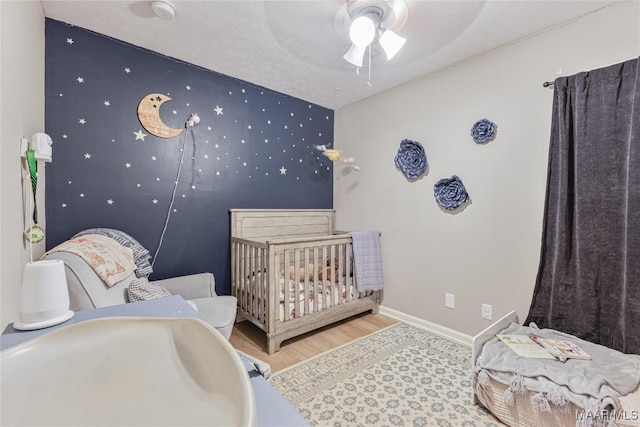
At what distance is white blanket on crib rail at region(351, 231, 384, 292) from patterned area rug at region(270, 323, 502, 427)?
0.55 meters

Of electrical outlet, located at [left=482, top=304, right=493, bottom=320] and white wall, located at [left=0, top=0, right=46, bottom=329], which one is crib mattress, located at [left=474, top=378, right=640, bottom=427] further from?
white wall, located at [left=0, top=0, right=46, bottom=329]

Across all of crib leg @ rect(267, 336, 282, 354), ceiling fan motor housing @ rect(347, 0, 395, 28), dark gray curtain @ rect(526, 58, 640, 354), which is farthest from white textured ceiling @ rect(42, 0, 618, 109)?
crib leg @ rect(267, 336, 282, 354)

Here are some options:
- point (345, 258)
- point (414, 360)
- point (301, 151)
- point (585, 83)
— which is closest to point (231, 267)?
point (345, 258)

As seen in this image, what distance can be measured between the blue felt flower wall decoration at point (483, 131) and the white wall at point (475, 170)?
0.06m

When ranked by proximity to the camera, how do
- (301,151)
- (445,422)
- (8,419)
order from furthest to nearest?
(301,151), (445,422), (8,419)

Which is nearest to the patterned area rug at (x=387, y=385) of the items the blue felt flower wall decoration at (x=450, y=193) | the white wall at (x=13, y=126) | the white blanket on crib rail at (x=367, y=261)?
the white blanket on crib rail at (x=367, y=261)

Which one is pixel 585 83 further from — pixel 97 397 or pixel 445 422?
pixel 97 397

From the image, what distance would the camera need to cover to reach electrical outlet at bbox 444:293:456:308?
2377 millimetres

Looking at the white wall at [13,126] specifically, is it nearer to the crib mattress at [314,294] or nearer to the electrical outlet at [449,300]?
the crib mattress at [314,294]

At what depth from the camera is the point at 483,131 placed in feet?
7.06

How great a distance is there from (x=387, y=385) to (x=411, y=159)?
184 cm

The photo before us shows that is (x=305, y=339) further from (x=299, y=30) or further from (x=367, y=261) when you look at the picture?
(x=299, y=30)

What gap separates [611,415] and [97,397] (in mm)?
1853

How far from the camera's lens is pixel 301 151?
10.3 feet
